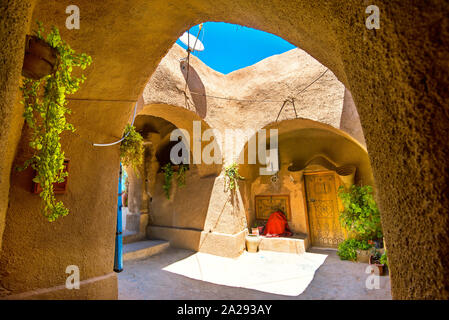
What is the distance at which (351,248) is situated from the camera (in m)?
5.62

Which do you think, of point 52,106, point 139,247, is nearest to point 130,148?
point 52,106

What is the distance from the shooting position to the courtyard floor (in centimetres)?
368

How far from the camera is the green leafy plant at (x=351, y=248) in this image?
5.48m

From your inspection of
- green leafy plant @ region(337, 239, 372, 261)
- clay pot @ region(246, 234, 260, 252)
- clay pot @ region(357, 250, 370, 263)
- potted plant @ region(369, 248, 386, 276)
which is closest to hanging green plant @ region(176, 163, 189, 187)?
clay pot @ region(246, 234, 260, 252)

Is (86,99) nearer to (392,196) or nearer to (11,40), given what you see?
(11,40)

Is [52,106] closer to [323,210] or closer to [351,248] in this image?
[351,248]

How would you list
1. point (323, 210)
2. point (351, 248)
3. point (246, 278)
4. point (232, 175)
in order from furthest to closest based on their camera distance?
1. point (323, 210)
2. point (232, 175)
3. point (351, 248)
4. point (246, 278)

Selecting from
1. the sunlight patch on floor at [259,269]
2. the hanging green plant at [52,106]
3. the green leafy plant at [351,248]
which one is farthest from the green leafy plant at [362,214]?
the hanging green plant at [52,106]

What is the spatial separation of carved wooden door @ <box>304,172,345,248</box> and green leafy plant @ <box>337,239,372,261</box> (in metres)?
0.89

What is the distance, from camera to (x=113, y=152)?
2.78m

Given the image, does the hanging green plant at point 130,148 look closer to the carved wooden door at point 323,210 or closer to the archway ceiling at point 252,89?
the archway ceiling at point 252,89

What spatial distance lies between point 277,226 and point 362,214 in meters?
2.44

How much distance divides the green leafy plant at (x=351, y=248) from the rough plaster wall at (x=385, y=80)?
552 centimetres
